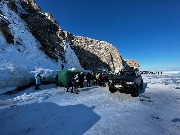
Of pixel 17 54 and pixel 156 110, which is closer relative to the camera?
pixel 156 110

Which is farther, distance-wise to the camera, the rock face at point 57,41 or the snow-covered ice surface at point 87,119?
the rock face at point 57,41

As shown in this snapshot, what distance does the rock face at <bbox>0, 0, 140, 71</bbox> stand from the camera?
34.9m

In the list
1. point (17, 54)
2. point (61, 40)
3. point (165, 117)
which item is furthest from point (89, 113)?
point (61, 40)

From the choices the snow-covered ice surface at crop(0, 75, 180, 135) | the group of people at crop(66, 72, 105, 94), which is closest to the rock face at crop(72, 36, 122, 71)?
the group of people at crop(66, 72, 105, 94)

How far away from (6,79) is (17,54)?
733 cm

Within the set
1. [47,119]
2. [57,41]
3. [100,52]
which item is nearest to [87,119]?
[47,119]

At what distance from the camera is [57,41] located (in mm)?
44750

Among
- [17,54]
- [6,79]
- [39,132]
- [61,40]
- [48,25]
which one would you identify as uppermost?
[48,25]

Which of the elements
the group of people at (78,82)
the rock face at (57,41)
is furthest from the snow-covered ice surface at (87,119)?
the rock face at (57,41)

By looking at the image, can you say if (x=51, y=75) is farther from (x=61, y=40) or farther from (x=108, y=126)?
(x=61, y=40)

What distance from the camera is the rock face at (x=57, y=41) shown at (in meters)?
34.9

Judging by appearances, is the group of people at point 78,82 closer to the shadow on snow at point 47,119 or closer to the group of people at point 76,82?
the group of people at point 76,82

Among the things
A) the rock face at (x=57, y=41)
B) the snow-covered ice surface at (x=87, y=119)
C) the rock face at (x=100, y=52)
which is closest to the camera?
the snow-covered ice surface at (x=87, y=119)

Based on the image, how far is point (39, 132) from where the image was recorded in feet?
21.9
